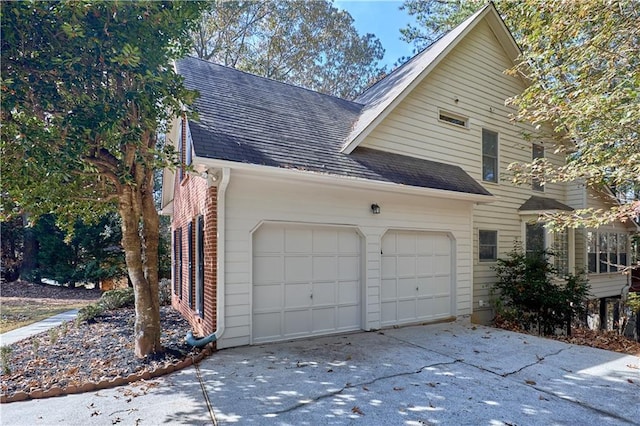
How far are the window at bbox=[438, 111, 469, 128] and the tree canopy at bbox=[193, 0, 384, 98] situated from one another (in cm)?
1141

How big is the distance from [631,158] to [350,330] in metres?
5.95

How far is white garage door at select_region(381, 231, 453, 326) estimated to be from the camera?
7.81 metres

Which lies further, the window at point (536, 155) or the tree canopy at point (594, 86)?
the window at point (536, 155)

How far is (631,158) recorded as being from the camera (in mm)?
6223

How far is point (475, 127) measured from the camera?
33.5ft

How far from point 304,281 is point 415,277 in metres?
2.89

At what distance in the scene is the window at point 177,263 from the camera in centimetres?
989

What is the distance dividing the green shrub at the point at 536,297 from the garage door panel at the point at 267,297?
6.22 m

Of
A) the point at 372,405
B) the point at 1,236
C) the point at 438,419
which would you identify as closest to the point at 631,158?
the point at 438,419

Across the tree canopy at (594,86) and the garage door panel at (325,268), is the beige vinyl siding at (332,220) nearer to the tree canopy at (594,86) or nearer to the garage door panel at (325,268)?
the garage door panel at (325,268)

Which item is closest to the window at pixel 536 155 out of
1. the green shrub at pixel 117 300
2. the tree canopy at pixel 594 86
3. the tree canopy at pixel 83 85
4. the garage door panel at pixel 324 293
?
the tree canopy at pixel 594 86

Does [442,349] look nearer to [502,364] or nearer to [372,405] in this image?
[502,364]

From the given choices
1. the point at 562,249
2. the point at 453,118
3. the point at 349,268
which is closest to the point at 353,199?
the point at 349,268

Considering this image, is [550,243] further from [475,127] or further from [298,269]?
[298,269]
